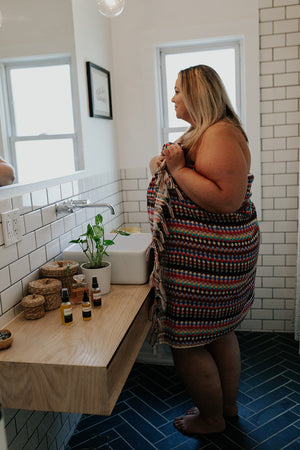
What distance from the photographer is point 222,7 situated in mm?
3152

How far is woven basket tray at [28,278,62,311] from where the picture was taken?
1.77 meters

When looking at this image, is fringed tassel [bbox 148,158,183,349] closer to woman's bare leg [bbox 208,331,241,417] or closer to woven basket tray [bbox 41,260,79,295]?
woven basket tray [bbox 41,260,79,295]

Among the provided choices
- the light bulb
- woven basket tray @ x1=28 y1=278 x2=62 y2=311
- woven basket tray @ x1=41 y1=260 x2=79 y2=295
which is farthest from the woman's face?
woven basket tray @ x1=28 y1=278 x2=62 y2=311

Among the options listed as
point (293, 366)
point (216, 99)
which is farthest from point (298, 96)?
point (293, 366)

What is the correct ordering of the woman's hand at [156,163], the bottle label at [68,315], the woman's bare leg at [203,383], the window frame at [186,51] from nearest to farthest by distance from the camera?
1. the bottle label at [68,315]
2. the woman's hand at [156,163]
3. the woman's bare leg at [203,383]
4. the window frame at [186,51]

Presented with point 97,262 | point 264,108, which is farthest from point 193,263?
point 264,108

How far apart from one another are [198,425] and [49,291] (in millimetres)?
1112

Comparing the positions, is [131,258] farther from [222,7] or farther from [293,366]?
[222,7]

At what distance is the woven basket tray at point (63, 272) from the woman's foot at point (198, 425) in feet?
3.28

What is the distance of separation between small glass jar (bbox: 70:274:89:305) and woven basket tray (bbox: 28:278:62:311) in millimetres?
77

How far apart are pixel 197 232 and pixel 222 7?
6.74 ft

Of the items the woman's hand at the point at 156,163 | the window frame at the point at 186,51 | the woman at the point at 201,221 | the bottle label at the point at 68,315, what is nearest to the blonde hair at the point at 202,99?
the woman at the point at 201,221

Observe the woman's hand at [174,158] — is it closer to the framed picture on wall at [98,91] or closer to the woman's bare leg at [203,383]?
the woman's bare leg at [203,383]

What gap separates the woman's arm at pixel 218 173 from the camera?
5.97ft
